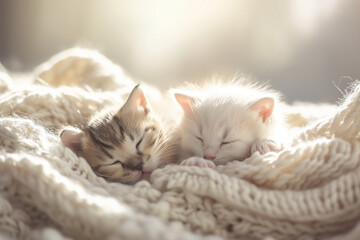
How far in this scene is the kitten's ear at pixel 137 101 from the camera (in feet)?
3.21

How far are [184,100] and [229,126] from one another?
173mm

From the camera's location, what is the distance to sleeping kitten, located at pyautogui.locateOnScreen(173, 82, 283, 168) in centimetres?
90

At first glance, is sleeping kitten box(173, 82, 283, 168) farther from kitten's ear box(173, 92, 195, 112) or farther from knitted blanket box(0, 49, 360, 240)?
knitted blanket box(0, 49, 360, 240)

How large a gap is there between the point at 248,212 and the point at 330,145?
0.60 ft

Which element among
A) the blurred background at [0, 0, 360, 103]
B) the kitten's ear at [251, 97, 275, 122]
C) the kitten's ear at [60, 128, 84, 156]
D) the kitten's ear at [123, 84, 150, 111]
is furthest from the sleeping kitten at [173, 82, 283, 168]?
the blurred background at [0, 0, 360, 103]

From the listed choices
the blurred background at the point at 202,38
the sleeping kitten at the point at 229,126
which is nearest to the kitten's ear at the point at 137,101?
the sleeping kitten at the point at 229,126

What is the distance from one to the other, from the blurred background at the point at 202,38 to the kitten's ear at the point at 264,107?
2.89 feet

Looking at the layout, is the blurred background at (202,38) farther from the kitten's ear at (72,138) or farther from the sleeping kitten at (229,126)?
the kitten's ear at (72,138)

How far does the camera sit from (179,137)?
105 cm

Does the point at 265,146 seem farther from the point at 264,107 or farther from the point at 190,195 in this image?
the point at 190,195

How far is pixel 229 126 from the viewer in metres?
0.93

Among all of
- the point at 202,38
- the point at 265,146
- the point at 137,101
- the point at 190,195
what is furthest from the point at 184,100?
the point at 202,38

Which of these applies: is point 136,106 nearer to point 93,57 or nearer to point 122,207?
point 122,207

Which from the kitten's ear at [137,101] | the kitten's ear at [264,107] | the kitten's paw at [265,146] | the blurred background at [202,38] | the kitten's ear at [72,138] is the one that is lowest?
the kitten's paw at [265,146]
